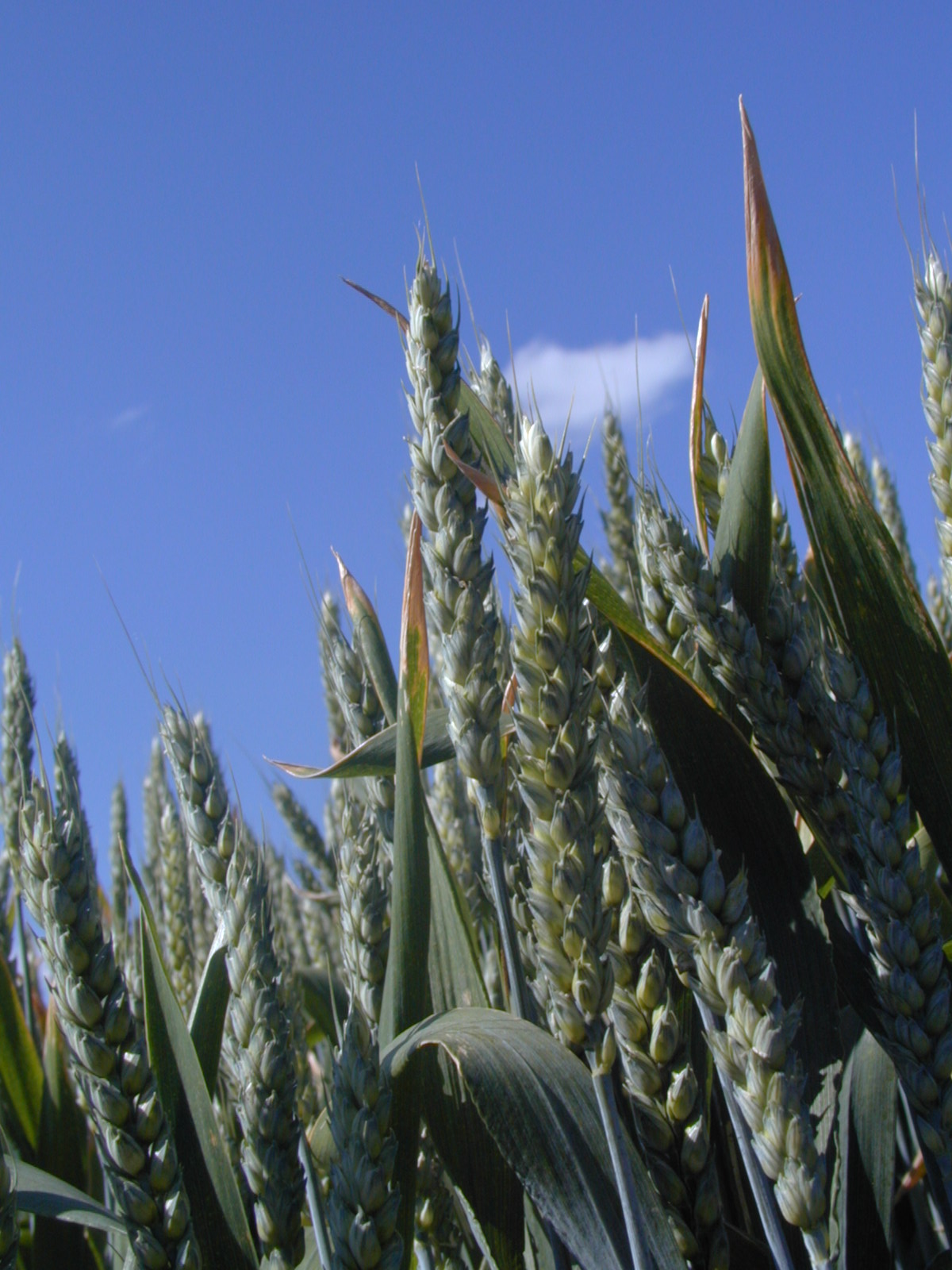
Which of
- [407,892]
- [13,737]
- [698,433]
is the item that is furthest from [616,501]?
[407,892]

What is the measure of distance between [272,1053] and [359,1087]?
0.81 feet

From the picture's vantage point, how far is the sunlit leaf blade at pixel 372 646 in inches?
70.1

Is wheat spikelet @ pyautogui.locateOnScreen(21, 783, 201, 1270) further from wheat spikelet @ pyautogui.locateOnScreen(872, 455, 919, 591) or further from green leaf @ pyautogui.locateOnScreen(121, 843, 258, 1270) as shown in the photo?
wheat spikelet @ pyautogui.locateOnScreen(872, 455, 919, 591)

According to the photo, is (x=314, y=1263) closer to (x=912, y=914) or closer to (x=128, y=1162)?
(x=128, y=1162)

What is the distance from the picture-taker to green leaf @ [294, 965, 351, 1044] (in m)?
3.03

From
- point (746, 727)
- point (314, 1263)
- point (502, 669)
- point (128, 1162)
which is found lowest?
point (314, 1263)

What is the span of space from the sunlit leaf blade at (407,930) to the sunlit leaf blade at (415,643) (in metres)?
0.18

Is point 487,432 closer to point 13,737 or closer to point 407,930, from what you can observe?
point 407,930

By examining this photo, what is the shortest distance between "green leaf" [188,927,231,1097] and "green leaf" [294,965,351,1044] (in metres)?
1.34

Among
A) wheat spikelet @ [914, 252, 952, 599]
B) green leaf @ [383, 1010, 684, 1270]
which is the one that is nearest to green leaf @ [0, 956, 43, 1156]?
green leaf @ [383, 1010, 684, 1270]

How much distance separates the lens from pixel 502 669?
1556 mm

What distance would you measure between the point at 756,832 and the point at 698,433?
0.70 meters

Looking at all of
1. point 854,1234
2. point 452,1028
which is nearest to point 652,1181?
point 452,1028

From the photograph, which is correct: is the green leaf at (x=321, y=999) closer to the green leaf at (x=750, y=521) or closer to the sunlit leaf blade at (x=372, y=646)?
the sunlit leaf blade at (x=372, y=646)
